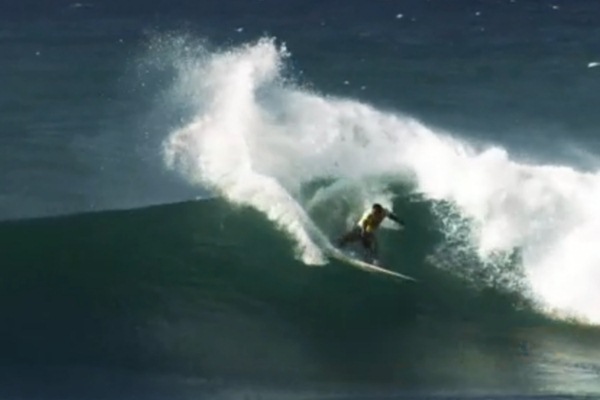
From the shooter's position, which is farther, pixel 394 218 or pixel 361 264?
pixel 394 218

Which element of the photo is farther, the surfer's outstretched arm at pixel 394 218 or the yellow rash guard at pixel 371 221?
the surfer's outstretched arm at pixel 394 218

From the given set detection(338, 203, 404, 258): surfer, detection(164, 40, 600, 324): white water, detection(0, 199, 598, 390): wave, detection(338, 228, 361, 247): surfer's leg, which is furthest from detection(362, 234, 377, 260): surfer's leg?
detection(164, 40, 600, 324): white water

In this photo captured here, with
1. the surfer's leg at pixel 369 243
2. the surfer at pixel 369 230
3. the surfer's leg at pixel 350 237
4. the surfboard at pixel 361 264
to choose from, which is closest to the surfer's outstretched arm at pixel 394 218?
the surfer at pixel 369 230

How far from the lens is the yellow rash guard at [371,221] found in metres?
21.1

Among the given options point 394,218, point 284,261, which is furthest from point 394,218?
point 284,261

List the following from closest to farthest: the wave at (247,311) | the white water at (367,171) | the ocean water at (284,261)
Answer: the ocean water at (284,261)
the wave at (247,311)
the white water at (367,171)

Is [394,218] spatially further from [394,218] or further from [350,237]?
[350,237]

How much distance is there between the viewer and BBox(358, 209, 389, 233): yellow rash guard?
→ 830 inches

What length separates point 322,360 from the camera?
18.7 metres

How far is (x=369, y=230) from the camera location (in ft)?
69.4

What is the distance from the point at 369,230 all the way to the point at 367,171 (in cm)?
381

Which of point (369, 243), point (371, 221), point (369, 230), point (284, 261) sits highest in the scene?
point (371, 221)

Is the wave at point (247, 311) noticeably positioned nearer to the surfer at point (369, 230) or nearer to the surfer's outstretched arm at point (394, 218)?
the surfer at point (369, 230)

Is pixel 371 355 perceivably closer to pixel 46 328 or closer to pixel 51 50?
pixel 46 328
